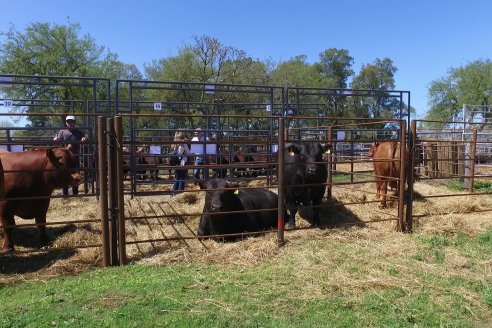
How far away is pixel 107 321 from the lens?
339cm

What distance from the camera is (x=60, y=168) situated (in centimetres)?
565

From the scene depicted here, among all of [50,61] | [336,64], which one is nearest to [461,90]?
[336,64]

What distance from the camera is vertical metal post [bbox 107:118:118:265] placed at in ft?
16.1

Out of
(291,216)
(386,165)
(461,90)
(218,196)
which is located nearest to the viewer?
(218,196)

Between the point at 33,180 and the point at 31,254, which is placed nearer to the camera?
the point at 31,254

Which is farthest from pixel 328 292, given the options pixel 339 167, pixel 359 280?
pixel 339 167

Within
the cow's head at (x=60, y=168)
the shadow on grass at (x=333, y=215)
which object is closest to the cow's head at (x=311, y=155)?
the shadow on grass at (x=333, y=215)

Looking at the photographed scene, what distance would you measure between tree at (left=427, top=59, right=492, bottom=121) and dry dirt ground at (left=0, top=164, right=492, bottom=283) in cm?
3221

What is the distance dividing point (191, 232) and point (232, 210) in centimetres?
71

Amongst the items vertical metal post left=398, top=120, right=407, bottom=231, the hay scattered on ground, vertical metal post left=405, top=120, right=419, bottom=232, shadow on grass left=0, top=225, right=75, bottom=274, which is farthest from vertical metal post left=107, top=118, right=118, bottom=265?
vertical metal post left=405, top=120, right=419, bottom=232

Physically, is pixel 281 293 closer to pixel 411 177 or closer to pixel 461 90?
pixel 411 177

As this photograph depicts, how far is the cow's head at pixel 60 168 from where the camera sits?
5.75m

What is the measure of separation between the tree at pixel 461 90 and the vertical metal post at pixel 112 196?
3637 cm

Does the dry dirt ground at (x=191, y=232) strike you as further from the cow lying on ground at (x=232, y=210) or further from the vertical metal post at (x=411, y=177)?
the cow lying on ground at (x=232, y=210)
